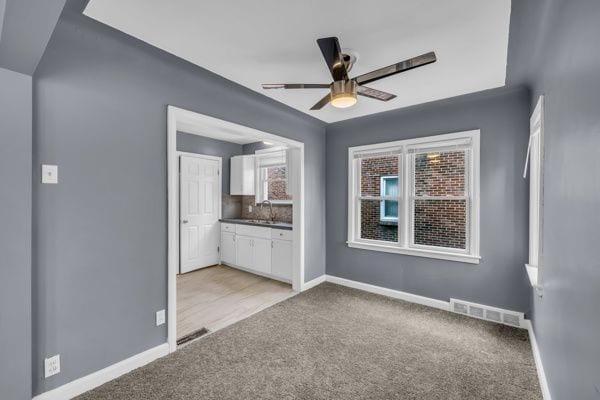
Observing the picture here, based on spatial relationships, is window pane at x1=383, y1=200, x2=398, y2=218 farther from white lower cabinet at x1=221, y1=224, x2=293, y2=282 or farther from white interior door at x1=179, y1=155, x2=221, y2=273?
white interior door at x1=179, y1=155, x2=221, y2=273

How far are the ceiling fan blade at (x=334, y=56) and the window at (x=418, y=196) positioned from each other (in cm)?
200

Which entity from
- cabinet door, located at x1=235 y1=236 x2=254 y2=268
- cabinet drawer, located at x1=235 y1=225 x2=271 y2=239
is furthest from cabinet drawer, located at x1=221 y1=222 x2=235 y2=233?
cabinet door, located at x1=235 y1=236 x2=254 y2=268

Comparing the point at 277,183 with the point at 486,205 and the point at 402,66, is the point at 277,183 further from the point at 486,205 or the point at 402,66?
the point at 402,66

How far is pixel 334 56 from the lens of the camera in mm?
1910

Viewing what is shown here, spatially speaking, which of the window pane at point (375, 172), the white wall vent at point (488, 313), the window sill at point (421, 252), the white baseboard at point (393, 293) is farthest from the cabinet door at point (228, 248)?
the white wall vent at point (488, 313)

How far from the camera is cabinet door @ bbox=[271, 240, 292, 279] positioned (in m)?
4.27

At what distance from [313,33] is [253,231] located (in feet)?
11.4

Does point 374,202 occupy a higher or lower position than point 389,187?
lower

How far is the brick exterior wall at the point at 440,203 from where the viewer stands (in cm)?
337

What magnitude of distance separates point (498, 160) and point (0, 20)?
13.0ft

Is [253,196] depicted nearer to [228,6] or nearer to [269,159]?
[269,159]

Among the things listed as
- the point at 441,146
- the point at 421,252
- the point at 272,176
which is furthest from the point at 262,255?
the point at 441,146

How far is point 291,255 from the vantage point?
425 cm

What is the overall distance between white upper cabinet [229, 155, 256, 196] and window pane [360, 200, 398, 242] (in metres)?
2.37
